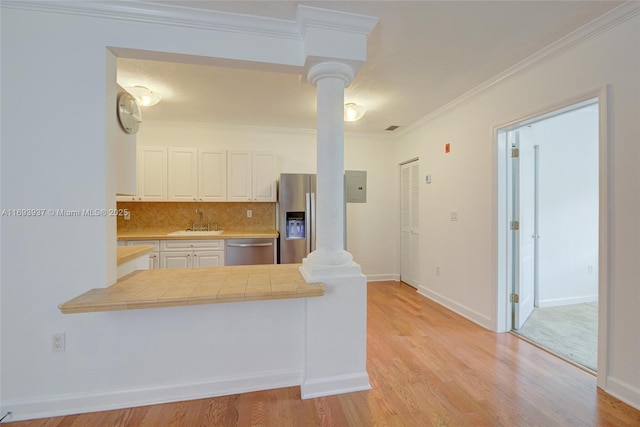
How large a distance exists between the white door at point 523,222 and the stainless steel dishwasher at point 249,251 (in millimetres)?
2851

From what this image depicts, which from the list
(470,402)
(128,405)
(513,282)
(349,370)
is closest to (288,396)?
(349,370)

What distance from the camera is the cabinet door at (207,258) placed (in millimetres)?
3648

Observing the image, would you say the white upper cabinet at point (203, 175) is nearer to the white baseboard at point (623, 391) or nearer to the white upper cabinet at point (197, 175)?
the white upper cabinet at point (197, 175)

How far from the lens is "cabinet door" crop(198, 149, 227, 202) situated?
3.98 metres

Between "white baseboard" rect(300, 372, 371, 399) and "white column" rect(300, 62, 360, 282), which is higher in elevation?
"white column" rect(300, 62, 360, 282)

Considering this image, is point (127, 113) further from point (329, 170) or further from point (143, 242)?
Result: point (143, 242)

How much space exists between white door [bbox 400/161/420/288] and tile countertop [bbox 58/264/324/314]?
2.76 meters

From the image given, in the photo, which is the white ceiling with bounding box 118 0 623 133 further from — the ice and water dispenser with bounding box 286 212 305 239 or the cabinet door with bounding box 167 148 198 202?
the ice and water dispenser with bounding box 286 212 305 239

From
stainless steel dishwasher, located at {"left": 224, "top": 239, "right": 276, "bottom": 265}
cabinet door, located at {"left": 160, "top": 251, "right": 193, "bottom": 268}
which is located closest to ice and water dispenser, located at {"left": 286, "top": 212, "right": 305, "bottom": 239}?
stainless steel dishwasher, located at {"left": 224, "top": 239, "right": 276, "bottom": 265}

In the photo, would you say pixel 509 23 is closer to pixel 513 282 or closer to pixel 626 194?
pixel 626 194

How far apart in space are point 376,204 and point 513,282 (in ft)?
7.71

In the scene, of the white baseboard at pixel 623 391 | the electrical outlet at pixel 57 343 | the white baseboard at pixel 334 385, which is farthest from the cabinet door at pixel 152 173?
the white baseboard at pixel 623 391

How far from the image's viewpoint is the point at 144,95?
2865 millimetres

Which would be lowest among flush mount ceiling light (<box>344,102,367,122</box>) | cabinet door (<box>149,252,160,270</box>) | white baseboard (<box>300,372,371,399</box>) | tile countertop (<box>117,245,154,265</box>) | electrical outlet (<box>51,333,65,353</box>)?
white baseboard (<box>300,372,371,399</box>)
